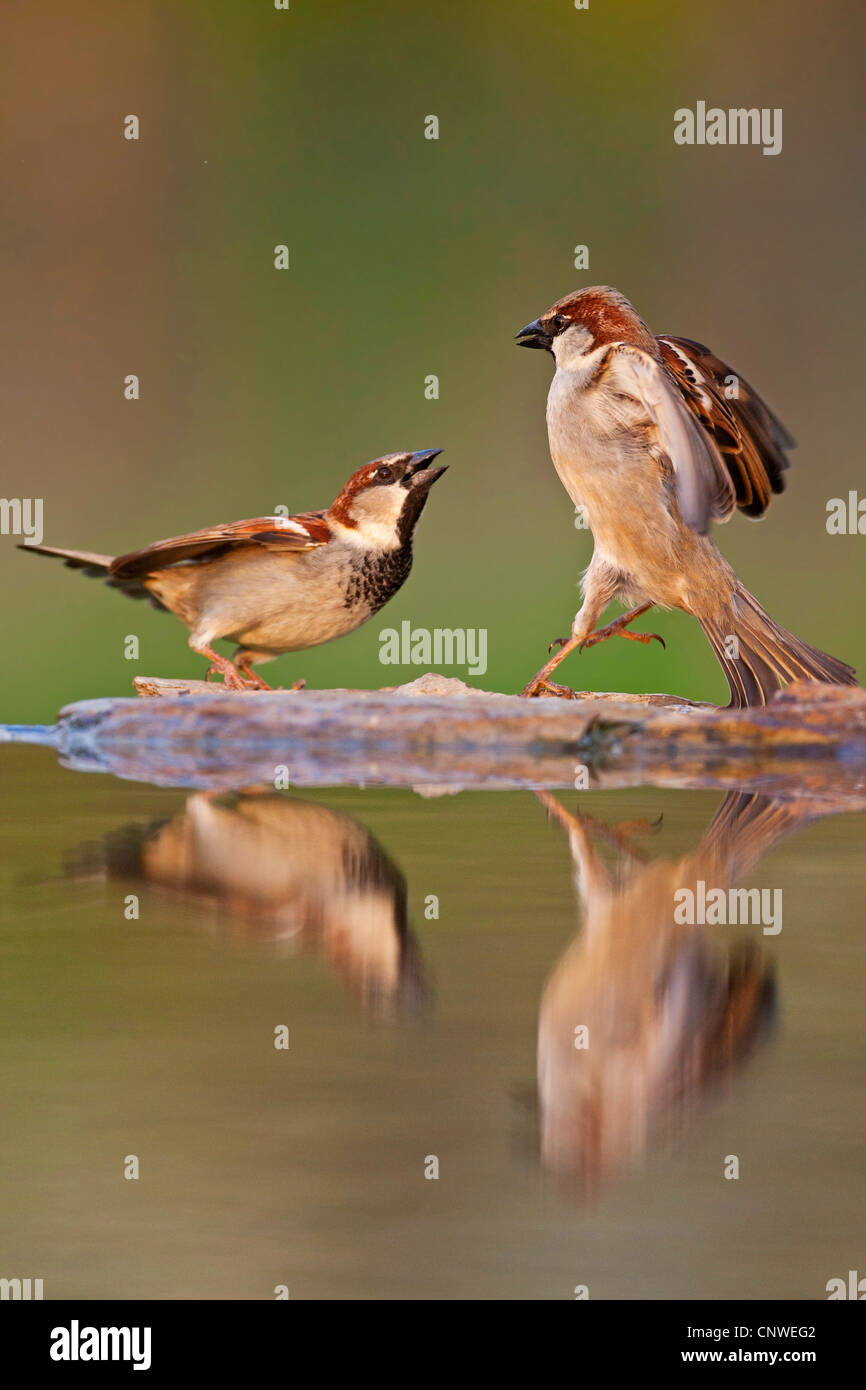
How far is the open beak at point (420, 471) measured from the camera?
13.2ft

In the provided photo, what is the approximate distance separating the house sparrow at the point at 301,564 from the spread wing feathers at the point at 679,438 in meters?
0.61

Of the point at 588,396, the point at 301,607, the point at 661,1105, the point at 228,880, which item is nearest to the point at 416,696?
the point at 301,607

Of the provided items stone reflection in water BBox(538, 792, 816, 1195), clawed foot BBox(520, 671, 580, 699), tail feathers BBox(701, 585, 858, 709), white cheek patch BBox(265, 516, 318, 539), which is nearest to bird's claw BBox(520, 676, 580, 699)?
clawed foot BBox(520, 671, 580, 699)

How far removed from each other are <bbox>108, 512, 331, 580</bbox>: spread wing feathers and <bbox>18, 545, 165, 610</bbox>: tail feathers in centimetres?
13

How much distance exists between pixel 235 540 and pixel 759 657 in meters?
1.30

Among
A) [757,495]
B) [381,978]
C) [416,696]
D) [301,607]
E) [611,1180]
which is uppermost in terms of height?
[757,495]

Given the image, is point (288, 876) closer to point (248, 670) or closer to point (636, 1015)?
point (636, 1015)

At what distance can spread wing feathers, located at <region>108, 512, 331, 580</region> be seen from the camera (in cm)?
397

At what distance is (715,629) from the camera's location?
375 centimetres

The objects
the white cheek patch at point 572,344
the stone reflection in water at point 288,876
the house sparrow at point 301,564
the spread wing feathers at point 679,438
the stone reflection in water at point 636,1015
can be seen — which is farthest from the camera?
the house sparrow at point 301,564

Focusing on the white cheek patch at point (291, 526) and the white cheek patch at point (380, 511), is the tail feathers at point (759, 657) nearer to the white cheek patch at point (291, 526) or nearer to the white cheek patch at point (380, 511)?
the white cheek patch at point (380, 511)

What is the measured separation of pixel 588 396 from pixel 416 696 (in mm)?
789

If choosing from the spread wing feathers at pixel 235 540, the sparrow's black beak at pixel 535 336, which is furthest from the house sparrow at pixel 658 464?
the spread wing feathers at pixel 235 540

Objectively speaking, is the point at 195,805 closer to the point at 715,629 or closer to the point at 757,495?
the point at 715,629
